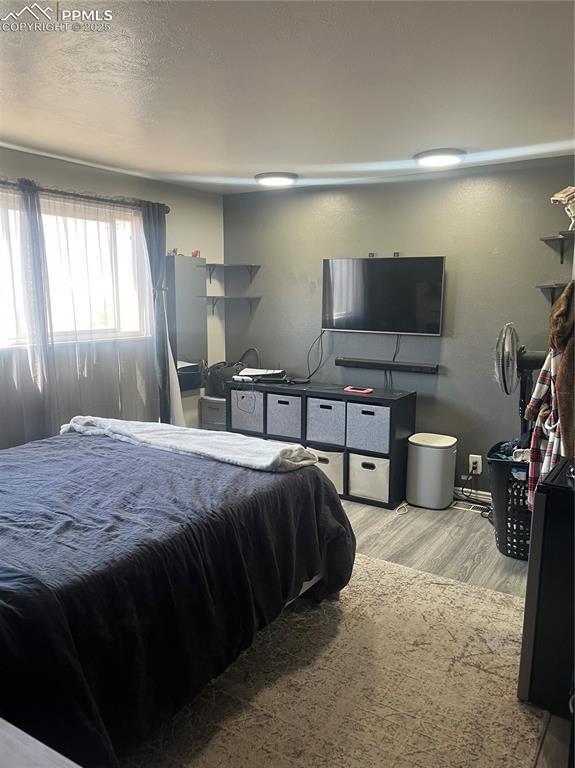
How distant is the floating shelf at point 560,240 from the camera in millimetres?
3466

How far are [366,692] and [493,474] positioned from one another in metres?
1.56

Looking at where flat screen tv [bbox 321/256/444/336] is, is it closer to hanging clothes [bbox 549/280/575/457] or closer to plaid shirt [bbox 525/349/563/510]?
plaid shirt [bbox 525/349/563/510]

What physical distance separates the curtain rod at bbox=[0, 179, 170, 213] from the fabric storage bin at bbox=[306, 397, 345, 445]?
1.94 metres

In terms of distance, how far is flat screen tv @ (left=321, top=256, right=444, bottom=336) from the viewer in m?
4.05

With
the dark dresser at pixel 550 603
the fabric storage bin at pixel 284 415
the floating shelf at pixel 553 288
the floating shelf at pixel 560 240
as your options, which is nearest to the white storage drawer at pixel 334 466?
the fabric storage bin at pixel 284 415

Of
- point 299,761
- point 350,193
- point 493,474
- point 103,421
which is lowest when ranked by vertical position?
point 299,761

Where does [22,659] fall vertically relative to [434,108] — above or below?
below

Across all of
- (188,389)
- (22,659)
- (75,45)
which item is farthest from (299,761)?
(188,389)

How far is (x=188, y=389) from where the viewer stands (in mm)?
4871

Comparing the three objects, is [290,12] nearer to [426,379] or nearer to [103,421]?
[103,421]

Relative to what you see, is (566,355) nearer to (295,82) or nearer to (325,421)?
(295,82)

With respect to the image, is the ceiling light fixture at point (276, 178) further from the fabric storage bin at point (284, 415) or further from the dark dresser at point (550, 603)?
the dark dresser at point (550, 603)

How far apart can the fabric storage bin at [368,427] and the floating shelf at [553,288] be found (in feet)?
4.16

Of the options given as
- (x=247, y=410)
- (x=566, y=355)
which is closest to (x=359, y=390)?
(x=247, y=410)
